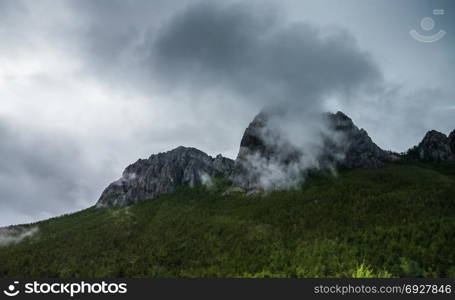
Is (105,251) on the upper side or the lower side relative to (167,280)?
upper

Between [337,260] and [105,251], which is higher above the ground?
[105,251]

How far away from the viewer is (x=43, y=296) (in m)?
21.7

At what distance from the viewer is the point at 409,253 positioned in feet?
402

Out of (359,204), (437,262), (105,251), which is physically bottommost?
(437,262)

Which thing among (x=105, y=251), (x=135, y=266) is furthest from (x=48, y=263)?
(x=135, y=266)

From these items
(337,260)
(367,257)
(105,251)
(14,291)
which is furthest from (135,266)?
(14,291)

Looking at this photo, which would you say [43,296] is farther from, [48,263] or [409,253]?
[48,263]

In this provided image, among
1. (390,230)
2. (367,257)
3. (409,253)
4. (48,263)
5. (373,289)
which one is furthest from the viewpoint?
(48,263)

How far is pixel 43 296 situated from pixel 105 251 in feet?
610

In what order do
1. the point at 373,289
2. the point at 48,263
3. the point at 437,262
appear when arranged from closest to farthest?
the point at 373,289 → the point at 437,262 → the point at 48,263

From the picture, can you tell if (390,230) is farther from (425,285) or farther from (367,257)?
(425,285)

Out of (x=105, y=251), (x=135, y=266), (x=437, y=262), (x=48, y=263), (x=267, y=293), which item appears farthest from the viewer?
(x=105, y=251)

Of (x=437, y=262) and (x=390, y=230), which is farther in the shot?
(x=390, y=230)

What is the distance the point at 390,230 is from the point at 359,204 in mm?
47713
